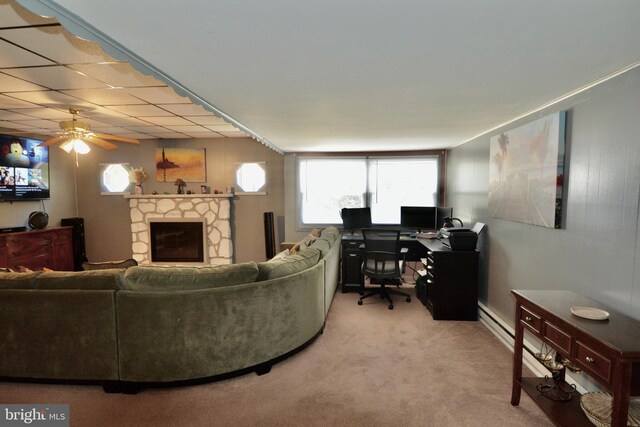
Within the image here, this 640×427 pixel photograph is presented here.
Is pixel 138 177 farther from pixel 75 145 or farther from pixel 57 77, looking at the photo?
pixel 57 77

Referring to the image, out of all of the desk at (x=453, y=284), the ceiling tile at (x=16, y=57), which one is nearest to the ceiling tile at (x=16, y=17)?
the ceiling tile at (x=16, y=57)

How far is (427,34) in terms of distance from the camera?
1417 mm

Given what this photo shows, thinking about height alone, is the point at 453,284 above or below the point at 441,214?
below

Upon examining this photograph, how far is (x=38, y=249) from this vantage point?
4.96 metres

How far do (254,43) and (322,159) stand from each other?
4.13m

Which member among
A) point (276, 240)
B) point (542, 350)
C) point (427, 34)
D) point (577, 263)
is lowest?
point (542, 350)

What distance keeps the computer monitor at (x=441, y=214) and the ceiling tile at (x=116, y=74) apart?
4108 millimetres

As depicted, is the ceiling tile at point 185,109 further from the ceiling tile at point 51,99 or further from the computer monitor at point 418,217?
the computer monitor at point 418,217

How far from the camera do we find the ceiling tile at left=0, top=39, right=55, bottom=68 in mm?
2137

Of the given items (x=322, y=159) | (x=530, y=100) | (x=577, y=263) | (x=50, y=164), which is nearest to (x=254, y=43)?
(x=530, y=100)

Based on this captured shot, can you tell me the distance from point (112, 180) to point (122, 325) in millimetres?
4681

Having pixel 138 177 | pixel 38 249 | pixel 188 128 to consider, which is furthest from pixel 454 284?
pixel 38 249

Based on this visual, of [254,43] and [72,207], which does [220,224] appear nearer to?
[72,207]

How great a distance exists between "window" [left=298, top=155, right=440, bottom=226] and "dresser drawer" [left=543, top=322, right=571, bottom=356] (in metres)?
3.66
